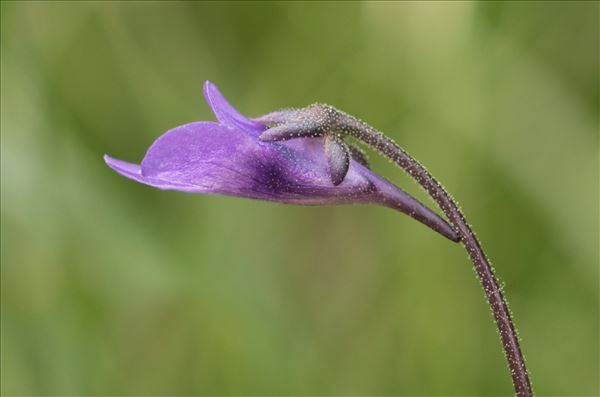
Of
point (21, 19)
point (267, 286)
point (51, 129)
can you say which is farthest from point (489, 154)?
point (21, 19)

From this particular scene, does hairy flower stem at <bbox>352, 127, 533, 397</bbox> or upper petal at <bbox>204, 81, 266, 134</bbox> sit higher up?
upper petal at <bbox>204, 81, 266, 134</bbox>

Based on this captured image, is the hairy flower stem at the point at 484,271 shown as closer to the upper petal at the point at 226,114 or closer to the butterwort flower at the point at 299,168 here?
the butterwort flower at the point at 299,168

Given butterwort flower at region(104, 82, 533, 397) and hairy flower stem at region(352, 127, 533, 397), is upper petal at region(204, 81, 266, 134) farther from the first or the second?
hairy flower stem at region(352, 127, 533, 397)

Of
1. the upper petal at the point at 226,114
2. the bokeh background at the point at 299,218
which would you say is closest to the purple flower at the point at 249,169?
the upper petal at the point at 226,114

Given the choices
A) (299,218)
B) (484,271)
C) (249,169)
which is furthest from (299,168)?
(299,218)

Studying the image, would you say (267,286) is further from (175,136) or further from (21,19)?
(175,136)

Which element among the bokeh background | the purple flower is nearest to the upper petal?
the purple flower

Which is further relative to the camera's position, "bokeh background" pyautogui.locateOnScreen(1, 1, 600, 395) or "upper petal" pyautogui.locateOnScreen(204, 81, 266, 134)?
"bokeh background" pyautogui.locateOnScreen(1, 1, 600, 395)
